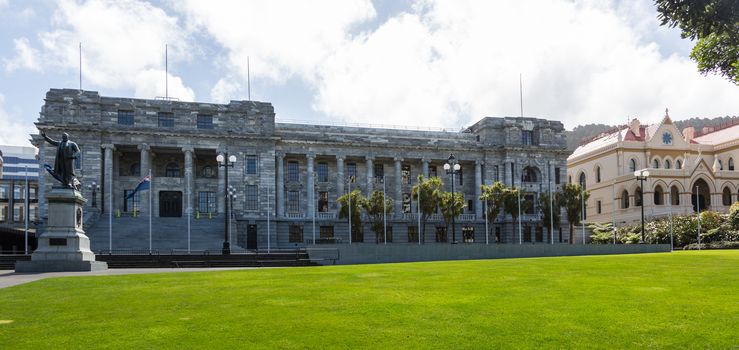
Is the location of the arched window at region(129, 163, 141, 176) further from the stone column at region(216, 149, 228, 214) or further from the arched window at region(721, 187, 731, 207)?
the arched window at region(721, 187, 731, 207)

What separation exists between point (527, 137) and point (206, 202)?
39899mm

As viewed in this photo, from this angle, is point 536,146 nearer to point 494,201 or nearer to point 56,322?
point 494,201

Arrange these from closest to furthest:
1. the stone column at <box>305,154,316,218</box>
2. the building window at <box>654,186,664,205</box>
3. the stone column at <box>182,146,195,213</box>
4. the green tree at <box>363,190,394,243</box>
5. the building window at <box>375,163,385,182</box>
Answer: the green tree at <box>363,190,394,243</box> < the stone column at <box>182,146,195,213</box> < the stone column at <box>305,154,316,218</box> < the building window at <box>375,163,385,182</box> < the building window at <box>654,186,664,205</box>

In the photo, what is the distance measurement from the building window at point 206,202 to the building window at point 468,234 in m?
29.0

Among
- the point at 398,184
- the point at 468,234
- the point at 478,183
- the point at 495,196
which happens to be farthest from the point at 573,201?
the point at 398,184

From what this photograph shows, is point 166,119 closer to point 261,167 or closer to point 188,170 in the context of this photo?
point 188,170

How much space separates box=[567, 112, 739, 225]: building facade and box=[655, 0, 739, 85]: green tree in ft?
188

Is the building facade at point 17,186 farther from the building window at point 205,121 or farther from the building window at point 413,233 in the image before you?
the building window at point 413,233

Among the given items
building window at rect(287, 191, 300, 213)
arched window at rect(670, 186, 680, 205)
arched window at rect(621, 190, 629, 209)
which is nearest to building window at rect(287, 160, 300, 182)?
building window at rect(287, 191, 300, 213)

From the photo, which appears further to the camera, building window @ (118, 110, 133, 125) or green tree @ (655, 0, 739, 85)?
building window @ (118, 110, 133, 125)

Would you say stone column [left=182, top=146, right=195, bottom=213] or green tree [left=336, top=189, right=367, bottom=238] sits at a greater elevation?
stone column [left=182, top=146, right=195, bottom=213]

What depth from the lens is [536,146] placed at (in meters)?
74.3

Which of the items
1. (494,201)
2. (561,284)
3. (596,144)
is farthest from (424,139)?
(561,284)

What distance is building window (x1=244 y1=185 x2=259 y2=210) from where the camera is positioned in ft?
209
